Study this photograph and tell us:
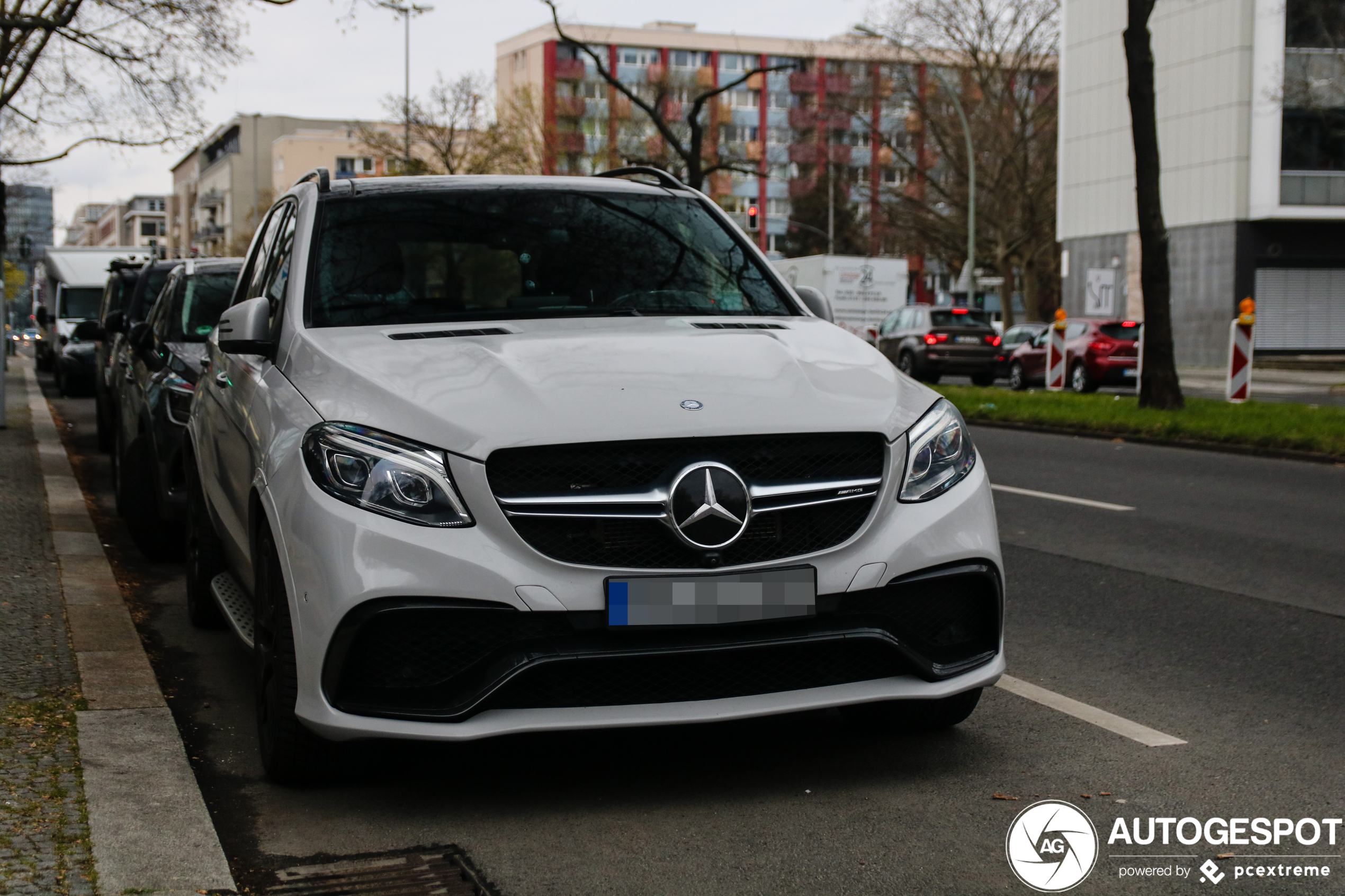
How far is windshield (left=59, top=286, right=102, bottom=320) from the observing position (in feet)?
101

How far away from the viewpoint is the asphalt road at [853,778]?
3.65 metres

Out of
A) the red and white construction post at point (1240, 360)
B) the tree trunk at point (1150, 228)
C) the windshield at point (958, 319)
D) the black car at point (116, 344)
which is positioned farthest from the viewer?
the windshield at point (958, 319)

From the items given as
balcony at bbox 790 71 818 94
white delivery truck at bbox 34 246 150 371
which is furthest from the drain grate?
balcony at bbox 790 71 818 94

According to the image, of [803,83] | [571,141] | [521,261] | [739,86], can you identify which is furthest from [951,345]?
[803,83]

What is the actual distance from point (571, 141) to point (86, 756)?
6594cm

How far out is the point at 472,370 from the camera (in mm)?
4223

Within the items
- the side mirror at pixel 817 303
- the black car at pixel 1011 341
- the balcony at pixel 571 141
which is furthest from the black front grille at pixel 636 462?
the balcony at pixel 571 141

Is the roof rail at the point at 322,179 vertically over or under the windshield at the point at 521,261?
over

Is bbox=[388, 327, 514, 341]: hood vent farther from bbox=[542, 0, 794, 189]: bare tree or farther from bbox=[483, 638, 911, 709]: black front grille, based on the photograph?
bbox=[542, 0, 794, 189]: bare tree

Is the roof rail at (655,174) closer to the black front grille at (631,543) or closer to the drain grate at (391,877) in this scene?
the black front grille at (631,543)

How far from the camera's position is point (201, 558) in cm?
630

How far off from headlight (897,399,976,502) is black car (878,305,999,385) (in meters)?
27.2

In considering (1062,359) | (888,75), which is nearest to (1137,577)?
(1062,359)

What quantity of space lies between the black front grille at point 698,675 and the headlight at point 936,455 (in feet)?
1.45
